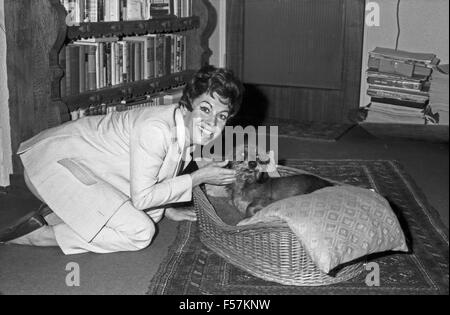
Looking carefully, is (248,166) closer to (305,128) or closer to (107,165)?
(107,165)

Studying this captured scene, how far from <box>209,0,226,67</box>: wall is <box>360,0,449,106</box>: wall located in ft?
3.57

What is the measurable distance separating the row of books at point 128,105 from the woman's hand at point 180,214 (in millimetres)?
570

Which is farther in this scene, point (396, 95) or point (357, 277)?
point (396, 95)

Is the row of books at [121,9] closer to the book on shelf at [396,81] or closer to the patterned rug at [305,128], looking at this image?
the patterned rug at [305,128]

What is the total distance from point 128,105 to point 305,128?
5.07 ft

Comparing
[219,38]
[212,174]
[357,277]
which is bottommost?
[357,277]

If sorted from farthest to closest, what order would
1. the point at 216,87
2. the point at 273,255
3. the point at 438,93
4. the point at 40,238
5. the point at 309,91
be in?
1. the point at 309,91
2. the point at 438,93
3. the point at 40,238
4. the point at 216,87
5. the point at 273,255

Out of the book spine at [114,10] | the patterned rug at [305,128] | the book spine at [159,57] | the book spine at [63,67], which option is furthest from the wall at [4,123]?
the patterned rug at [305,128]

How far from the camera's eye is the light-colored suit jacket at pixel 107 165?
2.08 metres

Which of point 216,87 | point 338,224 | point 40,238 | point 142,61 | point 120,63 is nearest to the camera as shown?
point 338,224

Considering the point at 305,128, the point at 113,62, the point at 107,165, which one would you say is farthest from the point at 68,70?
the point at 305,128

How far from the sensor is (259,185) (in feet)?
7.97

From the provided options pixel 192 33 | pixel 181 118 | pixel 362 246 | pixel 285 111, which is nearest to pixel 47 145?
pixel 181 118

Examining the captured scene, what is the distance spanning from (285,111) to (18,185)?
2.45 meters
